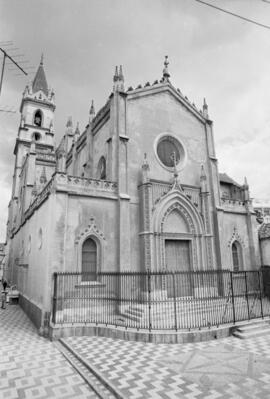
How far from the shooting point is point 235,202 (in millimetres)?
18953

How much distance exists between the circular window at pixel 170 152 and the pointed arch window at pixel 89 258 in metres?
6.84

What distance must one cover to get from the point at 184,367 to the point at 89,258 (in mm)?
7506

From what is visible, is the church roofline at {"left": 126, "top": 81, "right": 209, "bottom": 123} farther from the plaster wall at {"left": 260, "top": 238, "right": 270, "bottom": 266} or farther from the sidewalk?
the sidewalk

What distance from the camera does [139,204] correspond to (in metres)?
15.1

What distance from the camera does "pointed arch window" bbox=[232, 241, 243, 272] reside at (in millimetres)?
17906

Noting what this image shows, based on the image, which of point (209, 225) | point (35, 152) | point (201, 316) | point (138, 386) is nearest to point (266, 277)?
point (209, 225)

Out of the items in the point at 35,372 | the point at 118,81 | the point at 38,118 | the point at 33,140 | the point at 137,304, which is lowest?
the point at 35,372

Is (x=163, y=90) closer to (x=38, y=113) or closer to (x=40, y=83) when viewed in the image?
(x=38, y=113)

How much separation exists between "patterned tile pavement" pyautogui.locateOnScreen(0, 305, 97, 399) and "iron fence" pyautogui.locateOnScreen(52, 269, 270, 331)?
1.69 m

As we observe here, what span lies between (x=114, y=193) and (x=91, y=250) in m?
3.29

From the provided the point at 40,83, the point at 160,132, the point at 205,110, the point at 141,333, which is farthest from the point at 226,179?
the point at 40,83

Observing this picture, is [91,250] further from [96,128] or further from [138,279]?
[96,128]

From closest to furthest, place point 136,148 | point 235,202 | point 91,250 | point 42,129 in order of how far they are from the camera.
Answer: point 91,250, point 136,148, point 235,202, point 42,129

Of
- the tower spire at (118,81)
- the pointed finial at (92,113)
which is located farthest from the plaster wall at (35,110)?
the tower spire at (118,81)
